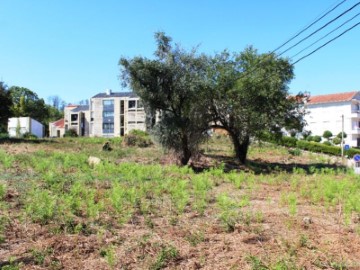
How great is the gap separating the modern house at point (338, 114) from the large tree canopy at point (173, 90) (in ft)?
145

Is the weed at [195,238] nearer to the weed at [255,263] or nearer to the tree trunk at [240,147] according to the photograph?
the weed at [255,263]

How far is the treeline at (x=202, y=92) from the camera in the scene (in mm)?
19422

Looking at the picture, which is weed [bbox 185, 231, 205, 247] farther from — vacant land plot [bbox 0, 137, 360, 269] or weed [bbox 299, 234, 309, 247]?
weed [bbox 299, 234, 309, 247]

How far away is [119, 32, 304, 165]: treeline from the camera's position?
1942cm

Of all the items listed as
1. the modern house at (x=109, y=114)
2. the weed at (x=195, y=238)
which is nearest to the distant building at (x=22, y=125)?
the modern house at (x=109, y=114)

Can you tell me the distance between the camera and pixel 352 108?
205 feet

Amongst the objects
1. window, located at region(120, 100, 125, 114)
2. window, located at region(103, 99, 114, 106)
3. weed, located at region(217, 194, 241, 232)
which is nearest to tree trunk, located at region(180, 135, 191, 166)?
weed, located at region(217, 194, 241, 232)

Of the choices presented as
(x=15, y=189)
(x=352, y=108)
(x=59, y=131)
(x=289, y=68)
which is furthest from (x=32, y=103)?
(x=15, y=189)

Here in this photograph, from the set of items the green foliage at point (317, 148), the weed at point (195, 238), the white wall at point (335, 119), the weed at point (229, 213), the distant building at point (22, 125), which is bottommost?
the weed at point (195, 238)

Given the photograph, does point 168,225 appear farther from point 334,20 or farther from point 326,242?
point 334,20

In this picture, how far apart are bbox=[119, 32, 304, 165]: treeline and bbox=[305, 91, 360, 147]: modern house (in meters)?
42.1

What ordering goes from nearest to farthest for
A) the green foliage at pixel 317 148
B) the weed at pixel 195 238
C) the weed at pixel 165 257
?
the weed at pixel 165 257 → the weed at pixel 195 238 → the green foliage at pixel 317 148

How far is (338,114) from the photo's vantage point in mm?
63719

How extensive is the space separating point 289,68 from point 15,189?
53.8 feet
